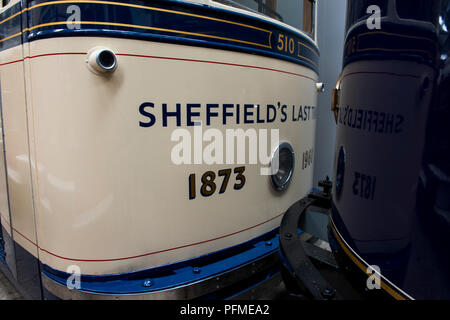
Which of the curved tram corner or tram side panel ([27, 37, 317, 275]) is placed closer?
the curved tram corner

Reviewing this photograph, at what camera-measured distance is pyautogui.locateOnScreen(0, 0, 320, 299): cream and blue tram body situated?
103 centimetres

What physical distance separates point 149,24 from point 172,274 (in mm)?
958

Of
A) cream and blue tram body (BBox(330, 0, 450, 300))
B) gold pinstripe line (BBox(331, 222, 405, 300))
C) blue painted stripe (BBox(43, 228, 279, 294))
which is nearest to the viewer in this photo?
cream and blue tram body (BBox(330, 0, 450, 300))

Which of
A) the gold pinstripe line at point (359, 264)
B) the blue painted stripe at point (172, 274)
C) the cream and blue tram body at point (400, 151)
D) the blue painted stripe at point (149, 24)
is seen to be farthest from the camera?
the blue painted stripe at point (172, 274)

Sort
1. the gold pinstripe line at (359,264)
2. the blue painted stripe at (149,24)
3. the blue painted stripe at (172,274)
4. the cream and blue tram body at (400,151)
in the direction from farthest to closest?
1. the blue painted stripe at (172,274)
2. the blue painted stripe at (149,24)
3. the gold pinstripe line at (359,264)
4. the cream and blue tram body at (400,151)

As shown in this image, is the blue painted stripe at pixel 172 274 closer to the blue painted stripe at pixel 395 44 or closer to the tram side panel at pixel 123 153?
the tram side panel at pixel 123 153

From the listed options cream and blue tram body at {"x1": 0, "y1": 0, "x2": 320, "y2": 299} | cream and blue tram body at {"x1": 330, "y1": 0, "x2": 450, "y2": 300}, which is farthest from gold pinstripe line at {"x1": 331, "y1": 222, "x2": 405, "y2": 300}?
cream and blue tram body at {"x1": 0, "y1": 0, "x2": 320, "y2": 299}

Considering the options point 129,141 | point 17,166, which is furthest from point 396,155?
point 17,166

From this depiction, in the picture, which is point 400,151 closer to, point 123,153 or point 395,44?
point 395,44

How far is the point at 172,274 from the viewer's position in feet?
4.07

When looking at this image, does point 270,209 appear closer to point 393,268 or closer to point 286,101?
point 286,101

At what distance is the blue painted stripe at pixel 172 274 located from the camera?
1.12 metres

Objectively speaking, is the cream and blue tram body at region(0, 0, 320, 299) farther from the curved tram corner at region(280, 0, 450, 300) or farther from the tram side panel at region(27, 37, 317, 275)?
the curved tram corner at region(280, 0, 450, 300)

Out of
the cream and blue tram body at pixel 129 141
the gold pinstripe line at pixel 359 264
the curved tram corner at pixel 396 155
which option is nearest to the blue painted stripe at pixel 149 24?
the cream and blue tram body at pixel 129 141
